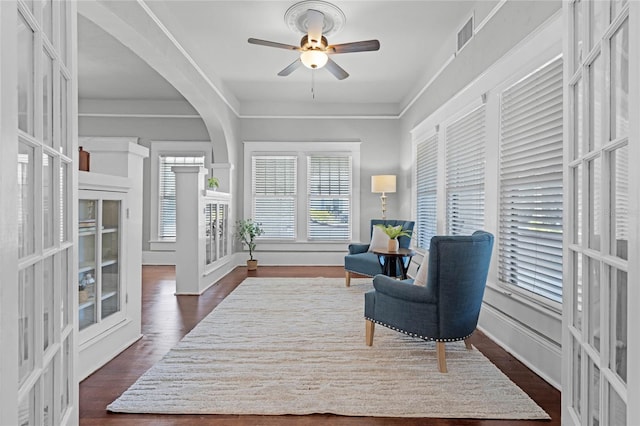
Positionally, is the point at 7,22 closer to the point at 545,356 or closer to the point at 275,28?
the point at 545,356

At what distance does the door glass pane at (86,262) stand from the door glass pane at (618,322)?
2.79 metres

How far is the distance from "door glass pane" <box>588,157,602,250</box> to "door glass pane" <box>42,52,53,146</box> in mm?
1634

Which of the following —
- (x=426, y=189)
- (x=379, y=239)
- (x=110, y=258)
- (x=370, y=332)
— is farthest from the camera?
(x=426, y=189)

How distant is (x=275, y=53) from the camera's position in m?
5.00

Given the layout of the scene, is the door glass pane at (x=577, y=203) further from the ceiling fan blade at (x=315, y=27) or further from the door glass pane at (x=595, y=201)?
the ceiling fan blade at (x=315, y=27)

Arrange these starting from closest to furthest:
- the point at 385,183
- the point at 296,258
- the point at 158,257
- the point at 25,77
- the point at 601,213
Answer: the point at 25,77 → the point at 601,213 → the point at 385,183 → the point at 296,258 → the point at 158,257

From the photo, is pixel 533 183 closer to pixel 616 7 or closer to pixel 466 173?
pixel 466 173

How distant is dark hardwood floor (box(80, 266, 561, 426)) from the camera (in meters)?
2.03

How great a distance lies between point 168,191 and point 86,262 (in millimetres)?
5061

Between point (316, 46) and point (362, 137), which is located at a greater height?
point (316, 46)

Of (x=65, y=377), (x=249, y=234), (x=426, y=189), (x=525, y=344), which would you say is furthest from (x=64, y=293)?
(x=249, y=234)

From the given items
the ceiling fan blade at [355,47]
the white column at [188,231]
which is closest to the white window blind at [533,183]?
the ceiling fan blade at [355,47]

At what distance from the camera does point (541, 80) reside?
274 cm

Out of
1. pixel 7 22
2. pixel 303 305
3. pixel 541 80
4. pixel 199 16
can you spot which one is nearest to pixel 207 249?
pixel 303 305
